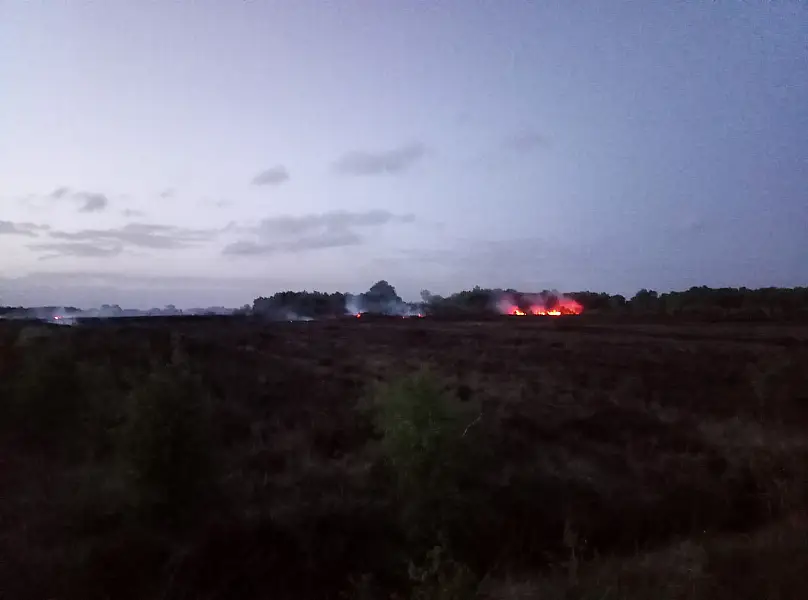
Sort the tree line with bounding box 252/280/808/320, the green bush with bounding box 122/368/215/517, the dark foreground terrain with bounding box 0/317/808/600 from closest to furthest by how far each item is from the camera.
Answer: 1. the dark foreground terrain with bounding box 0/317/808/600
2. the green bush with bounding box 122/368/215/517
3. the tree line with bounding box 252/280/808/320

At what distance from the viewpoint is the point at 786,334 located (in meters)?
51.6

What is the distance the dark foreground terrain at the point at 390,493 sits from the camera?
11516 mm

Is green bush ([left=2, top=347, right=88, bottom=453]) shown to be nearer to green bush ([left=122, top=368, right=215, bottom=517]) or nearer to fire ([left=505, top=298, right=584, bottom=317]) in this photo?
green bush ([left=122, top=368, right=215, bottom=517])

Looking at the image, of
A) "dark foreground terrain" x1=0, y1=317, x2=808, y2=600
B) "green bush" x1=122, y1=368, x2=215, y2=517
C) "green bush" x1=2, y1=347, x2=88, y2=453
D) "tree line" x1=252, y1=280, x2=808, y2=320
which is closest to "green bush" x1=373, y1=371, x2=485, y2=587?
"dark foreground terrain" x1=0, y1=317, x2=808, y2=600

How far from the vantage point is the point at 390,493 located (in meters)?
15.5

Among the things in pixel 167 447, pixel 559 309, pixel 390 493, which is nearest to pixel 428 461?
pixel 390 493

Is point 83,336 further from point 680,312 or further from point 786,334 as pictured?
point 680,312

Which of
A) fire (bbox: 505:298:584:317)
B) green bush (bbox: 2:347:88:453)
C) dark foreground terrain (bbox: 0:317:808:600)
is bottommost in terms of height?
dark foreground terrain (bbox: 0:317:808:600)

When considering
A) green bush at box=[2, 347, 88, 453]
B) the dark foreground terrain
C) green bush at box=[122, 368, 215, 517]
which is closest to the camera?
the dark foreground terrain

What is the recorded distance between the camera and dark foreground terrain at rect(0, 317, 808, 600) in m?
11.5

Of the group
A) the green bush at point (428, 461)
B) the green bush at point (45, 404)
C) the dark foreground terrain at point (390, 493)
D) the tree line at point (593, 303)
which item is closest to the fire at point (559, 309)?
the tree line at point (593, 303)

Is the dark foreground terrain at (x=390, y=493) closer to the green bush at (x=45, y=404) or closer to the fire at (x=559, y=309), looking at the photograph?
the green bush at (x=45, y=404)

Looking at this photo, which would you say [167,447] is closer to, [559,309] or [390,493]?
→ [390,493]

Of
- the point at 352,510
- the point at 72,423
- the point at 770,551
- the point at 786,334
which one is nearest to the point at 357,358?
the point at 72,423
